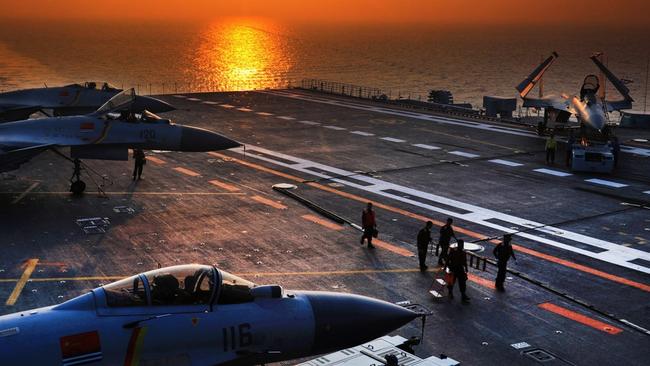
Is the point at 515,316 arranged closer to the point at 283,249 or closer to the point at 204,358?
the point at 283,249

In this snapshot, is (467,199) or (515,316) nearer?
(515,316)

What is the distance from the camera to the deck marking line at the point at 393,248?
22441mm

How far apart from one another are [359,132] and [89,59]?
554 ft

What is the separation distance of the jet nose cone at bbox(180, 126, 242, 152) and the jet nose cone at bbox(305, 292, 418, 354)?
1868cm

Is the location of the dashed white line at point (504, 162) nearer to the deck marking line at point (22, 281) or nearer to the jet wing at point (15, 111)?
the deck marking line at point (22, 281)

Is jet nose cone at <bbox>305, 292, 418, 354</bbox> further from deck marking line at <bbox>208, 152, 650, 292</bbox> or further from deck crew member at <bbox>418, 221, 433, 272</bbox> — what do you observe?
deck marking line at <bbox>208, 152, 650, 292</bbox>

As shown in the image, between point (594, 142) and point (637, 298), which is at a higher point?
point (594, 142)

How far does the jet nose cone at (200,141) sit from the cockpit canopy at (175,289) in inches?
734

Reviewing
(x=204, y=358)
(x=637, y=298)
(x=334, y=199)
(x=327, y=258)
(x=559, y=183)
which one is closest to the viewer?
(x=204, y=358)

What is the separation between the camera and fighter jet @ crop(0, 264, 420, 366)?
10102mm

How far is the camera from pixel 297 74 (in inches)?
6585

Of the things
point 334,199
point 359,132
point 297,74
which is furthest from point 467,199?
point 297,74

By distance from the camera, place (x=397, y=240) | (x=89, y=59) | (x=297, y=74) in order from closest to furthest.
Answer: (x=397, y=240) < (x=297, y=74) < (x=89, y=59)

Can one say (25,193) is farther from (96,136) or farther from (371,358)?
(371,358)
